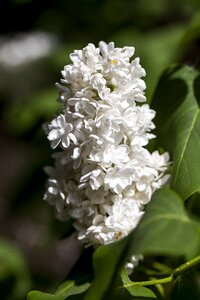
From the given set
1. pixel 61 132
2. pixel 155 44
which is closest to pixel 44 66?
pixel 155 44

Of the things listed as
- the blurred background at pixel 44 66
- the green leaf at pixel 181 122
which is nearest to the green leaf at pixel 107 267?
the green leaf at pixel 181 122

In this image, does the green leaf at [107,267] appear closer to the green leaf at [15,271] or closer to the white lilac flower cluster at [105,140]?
the white lilac flower cluster at [105,140]

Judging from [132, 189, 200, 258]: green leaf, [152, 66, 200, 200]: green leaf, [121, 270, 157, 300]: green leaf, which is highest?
[132, 189, 200, 258]: green leaf

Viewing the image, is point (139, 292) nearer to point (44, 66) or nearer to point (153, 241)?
point (153, 241)

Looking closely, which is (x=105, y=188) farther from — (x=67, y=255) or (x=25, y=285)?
(x=67, y=255)

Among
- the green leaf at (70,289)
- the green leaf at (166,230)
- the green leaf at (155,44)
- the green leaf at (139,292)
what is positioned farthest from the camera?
the green leaf at (155,44)

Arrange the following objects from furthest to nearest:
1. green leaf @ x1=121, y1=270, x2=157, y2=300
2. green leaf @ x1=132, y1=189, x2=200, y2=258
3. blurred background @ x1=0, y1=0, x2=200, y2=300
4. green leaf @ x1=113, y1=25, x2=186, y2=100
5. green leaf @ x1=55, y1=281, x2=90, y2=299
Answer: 1. blurred background @ x1=0, y1=0, x2=200, y2=300
2. green leaf @ x1=113, y1=25, x2=186, y2=100
3. green leaf @ x1=55, y1=281, x2=90, y2=299
4. green leaf @ x1=121, y1=270, x2=157, y2=300
5. green leaf @ x1=132, y1=189, x2=200, y2=258

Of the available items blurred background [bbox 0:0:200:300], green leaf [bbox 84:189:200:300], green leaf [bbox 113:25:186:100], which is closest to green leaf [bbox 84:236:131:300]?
green leaf [bbox 84:189:200:300]

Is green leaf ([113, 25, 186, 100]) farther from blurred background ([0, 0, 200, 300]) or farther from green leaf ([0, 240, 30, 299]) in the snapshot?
green leaf ([0, 240, 30, 299])
